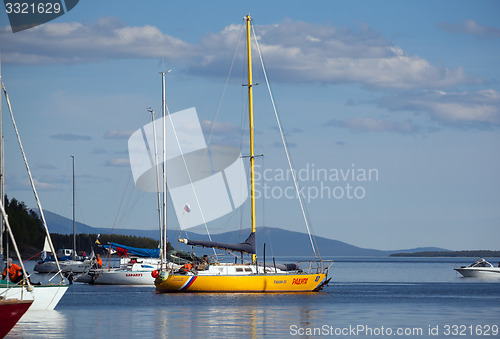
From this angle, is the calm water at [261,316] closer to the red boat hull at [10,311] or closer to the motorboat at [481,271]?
the red boat hull at [10,311]

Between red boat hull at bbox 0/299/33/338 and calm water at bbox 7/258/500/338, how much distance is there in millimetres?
4048

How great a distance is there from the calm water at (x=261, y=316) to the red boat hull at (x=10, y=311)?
4.05 metres

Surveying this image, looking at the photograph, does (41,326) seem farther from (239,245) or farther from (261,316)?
(239,245)

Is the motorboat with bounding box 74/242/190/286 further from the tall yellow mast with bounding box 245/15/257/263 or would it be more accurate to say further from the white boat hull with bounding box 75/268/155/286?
the tall yellow mast with bounding box 245/15/257/263

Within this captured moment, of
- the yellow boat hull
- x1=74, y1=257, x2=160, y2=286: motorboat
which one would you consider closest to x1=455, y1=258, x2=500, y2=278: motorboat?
x1=74, y1=257, x2=160, y2=286: motorboat

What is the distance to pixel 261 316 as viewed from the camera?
153 feet

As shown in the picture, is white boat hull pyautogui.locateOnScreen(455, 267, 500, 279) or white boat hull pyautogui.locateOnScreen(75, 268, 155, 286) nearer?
white boat hull pyautogui.locateOnScreen(75, 268, 155, 286)

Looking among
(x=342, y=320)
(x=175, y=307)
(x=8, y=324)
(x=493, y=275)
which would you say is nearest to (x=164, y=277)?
(x=175, y=307)

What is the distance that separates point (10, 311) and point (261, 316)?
643 inches

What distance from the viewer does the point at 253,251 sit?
2482 inches

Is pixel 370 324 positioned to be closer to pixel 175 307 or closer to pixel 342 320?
pixel 342 320

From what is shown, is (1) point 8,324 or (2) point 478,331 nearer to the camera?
(1) point 8,324

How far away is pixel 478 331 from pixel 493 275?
5910 cm

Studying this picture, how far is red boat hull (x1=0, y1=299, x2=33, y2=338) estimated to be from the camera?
33219 mm
